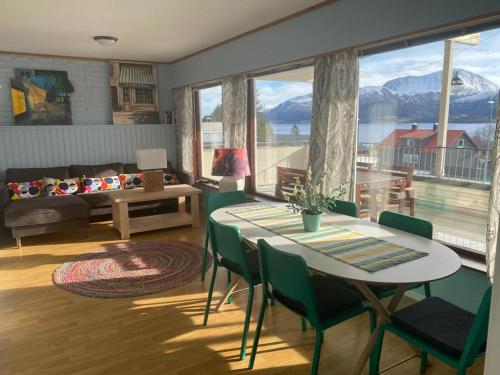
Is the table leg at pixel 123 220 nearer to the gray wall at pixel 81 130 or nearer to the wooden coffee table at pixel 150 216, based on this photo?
the wooden coffee table at pixel 150 216

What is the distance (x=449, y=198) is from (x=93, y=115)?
18.0ft

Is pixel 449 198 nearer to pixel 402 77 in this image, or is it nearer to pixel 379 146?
pixel 379 146

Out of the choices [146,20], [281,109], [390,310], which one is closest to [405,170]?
[390,310]

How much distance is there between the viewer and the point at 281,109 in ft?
15.1

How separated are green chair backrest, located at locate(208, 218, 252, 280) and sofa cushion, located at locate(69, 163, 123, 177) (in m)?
3.98

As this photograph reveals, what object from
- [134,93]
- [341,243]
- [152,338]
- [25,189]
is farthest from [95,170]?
[341,243]

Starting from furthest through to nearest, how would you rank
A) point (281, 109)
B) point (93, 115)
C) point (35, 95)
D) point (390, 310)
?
point (93, 115)
point (35, 95)
point (281, 109)
point (390, 310)

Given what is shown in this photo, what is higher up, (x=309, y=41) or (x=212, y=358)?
(x=309, y=41)

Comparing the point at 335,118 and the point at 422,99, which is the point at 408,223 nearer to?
the point at 422,99

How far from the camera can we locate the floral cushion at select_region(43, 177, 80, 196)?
5.37 m

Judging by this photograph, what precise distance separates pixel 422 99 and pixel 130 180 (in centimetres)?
447

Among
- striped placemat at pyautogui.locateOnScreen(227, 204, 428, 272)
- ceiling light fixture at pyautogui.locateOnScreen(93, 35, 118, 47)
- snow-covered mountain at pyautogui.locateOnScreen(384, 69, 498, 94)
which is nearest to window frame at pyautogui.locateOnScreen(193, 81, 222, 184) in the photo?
ceiling light fixture at pyautogui.locateOnScreen(93, 35, 118, 47)

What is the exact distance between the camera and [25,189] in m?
5.28

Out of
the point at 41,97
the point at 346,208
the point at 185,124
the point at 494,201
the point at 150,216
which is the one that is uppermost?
the point at 41,97
